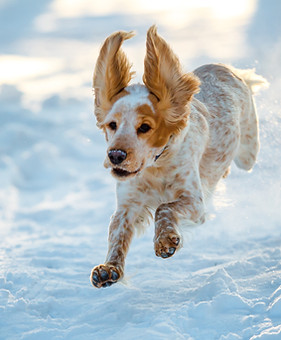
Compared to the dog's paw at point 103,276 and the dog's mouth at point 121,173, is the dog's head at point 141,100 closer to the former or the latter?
the dog's mouth at point 121,173

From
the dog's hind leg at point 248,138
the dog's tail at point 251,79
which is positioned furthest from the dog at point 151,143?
the dog's tail at point 251,79

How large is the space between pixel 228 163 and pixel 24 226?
329 cm

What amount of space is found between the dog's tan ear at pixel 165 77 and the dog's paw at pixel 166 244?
760 mm

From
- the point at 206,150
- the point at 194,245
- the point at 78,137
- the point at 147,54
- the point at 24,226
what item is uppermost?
the point at 147,54

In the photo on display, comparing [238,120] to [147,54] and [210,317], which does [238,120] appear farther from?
[210,317]

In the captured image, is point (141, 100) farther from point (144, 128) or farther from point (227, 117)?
point (227, 117)

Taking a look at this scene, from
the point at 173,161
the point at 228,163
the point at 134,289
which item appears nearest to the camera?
the point at 173,161

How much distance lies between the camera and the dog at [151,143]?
3.81 metres

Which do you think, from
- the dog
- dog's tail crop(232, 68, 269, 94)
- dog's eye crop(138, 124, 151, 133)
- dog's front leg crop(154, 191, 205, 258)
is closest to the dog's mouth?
the dog

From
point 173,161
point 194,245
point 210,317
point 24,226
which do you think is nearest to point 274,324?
point 210,317

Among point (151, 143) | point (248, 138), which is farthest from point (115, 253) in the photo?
point (248, 138)

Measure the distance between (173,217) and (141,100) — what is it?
0.79m

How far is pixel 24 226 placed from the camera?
7.69 m

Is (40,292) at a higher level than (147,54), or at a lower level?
lower
